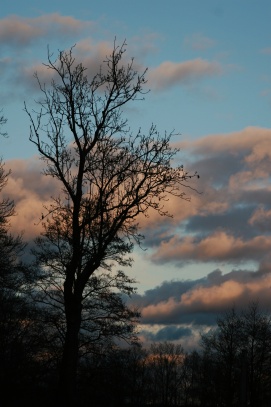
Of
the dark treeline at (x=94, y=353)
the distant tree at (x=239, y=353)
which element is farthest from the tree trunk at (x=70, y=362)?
the distant tree at (x=239, y=353)

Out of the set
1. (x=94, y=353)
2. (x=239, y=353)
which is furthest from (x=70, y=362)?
(x=239, y=353)

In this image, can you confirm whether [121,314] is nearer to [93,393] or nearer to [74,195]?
[93,393]

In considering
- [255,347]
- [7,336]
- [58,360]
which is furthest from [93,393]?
[255,347]

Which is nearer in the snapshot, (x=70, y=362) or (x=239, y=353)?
(x=70, y=362)

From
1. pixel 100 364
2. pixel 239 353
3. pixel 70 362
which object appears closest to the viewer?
pixel 70 362

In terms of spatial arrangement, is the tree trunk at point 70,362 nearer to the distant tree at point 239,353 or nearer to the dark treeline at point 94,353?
the dark treeline at point 94,353

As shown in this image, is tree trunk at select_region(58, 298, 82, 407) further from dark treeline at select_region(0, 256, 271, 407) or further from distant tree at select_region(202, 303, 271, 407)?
distant tree at select_region(202, 303, 271, 407)

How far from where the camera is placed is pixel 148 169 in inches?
895

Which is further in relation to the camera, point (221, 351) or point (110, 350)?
point (221, 351)

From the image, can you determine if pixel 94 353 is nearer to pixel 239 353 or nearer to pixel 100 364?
pixel 100 364

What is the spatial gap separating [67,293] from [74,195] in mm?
3427

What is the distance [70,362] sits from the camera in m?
21.9

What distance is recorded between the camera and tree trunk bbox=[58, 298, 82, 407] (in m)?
21.3

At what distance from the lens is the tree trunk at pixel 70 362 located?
2127 cm
